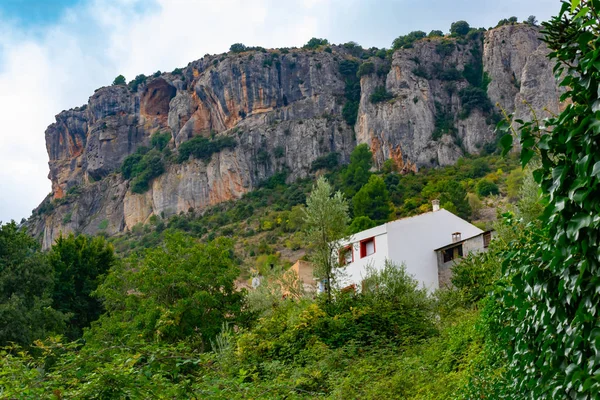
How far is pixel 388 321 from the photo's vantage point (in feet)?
66.2

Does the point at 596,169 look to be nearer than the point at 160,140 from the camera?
Yes

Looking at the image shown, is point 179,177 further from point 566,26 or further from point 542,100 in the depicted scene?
point 566,26

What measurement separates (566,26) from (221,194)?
10349 centimetres

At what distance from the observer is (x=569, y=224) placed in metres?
4.12

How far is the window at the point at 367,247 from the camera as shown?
34.3 metres

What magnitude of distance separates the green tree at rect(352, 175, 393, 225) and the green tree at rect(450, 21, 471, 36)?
2348 inches

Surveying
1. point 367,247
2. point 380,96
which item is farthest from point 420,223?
point 380,96

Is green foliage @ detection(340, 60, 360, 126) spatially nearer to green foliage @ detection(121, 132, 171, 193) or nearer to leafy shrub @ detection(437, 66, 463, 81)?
leafy shrub @ detection(437, 66, 463, 81)

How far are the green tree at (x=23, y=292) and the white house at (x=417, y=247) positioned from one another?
46.1 ft

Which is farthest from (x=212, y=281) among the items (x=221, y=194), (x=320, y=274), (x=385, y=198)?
(x=221, y=194)

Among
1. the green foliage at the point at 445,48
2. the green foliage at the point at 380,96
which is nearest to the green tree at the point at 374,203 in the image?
the green foliage at the point at 380,96

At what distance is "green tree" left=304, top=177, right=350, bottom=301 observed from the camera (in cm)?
2278

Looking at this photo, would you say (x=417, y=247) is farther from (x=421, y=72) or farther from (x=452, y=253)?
(x=421, y=72)

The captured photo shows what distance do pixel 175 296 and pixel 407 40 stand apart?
9861cm
